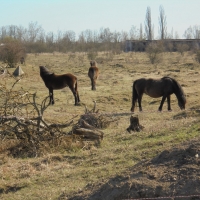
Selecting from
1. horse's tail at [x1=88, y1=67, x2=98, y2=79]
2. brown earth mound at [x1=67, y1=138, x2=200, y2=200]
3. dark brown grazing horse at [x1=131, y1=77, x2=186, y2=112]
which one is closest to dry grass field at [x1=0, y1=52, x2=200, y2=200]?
brown earth mound at [x1=67, y1=138, x2=200, y2=200]

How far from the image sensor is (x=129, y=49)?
67.4 metres

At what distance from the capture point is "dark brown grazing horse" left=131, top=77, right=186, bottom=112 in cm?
1598

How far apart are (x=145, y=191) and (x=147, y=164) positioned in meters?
0.83

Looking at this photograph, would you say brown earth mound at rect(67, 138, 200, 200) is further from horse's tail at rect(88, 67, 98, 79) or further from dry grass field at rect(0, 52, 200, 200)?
horse's tail at rect(88, 67, 98, 79)

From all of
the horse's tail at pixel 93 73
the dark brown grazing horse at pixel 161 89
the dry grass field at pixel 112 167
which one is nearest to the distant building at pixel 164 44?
the horse's tail at pixel 93 73

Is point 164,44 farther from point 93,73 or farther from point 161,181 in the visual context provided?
point 161,181

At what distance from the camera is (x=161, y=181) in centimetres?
493

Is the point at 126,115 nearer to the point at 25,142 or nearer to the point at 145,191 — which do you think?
the point at 25,142

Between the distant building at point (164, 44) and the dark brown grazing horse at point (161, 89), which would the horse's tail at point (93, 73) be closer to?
the dark brown grazing horse at point (161, 89)

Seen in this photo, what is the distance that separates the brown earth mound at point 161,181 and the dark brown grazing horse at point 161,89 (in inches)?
411

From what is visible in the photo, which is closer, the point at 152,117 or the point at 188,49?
the point at 152,117

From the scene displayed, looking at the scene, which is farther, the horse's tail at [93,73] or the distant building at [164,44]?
the distant building at [164,44]

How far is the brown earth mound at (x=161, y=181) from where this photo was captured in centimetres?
473

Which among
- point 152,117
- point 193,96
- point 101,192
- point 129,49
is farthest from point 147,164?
point 129,49
